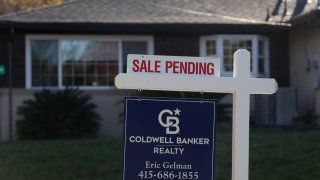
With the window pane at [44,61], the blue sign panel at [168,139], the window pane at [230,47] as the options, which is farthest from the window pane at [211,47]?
the blue sign panel at [168,139]

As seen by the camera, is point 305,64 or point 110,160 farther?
point 305,64

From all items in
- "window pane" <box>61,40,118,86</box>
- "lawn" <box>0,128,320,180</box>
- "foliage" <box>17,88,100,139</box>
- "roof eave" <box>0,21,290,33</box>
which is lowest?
"lawn" <box>0,128,320,180</box>

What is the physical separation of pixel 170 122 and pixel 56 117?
9797 mm

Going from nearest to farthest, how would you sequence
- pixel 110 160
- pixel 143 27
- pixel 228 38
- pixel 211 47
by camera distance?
pixel 110 160
pixel 143 27
pixel 228 38
pixel 211 47

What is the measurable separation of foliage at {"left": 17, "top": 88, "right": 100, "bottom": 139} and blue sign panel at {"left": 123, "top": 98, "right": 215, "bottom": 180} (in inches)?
378

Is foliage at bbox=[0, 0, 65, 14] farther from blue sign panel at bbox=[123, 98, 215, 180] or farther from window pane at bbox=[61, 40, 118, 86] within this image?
blue sign panel at bbox=[123, 98, 215, 180]

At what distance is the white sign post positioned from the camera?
5.44 meters

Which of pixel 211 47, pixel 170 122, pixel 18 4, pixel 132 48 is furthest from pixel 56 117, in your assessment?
pixel 18 4

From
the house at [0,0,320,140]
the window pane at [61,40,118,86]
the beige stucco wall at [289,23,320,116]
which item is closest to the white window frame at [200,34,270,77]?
the house at [0,0,320,140]

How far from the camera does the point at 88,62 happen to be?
16906 millimetres

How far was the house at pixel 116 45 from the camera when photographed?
16.1 m

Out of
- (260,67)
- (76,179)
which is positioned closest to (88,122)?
(260,67)

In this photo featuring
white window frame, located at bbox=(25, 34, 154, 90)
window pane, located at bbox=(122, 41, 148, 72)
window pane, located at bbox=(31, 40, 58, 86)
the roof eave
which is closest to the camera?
the roof eave

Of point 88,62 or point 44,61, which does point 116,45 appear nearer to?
point 88,62
